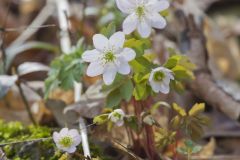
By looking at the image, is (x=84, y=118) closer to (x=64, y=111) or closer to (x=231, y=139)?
(x=64, y=111)

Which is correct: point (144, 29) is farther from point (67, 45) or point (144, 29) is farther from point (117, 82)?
point (67, 45)

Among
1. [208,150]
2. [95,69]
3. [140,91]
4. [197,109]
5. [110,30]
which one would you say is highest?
[110,30]

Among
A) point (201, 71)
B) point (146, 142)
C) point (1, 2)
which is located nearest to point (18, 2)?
point (1, 2)

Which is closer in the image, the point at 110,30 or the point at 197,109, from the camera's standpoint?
the point at 110,30

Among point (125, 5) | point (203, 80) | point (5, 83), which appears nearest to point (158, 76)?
point (125, 5)

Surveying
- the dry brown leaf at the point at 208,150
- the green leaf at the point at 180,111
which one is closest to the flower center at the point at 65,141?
the green leaf at the point at 180,111

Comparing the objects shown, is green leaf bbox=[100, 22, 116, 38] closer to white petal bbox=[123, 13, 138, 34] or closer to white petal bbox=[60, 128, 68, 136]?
white petal bbox=[123, 13, 138, 34]
